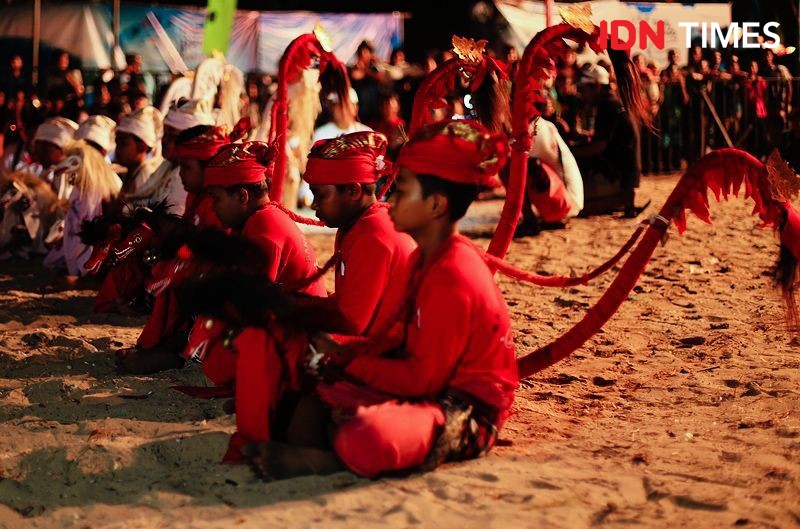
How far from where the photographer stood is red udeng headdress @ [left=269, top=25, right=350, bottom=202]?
21.9ft

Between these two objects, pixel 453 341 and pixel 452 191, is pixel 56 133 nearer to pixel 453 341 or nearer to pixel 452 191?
pixel 452 191

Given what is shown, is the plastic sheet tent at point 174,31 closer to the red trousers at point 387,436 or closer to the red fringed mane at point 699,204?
the red fringed mane at point 699,204

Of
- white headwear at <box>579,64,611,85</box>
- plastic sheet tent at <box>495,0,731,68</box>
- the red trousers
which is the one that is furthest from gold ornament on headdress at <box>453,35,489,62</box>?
plastic sheet tent at <box>495,0,731,68</box>

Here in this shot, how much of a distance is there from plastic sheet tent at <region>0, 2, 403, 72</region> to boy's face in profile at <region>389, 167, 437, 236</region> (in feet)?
49.1

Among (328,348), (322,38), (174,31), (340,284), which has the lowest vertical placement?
(328,348)

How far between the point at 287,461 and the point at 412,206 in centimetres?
104

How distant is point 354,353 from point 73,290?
4.55 metres

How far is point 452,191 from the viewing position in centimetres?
383

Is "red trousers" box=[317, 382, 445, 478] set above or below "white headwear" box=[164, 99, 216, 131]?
below

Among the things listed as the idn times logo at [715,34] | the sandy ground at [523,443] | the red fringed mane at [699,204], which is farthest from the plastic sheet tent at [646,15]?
the red fringed mane at [699,204]

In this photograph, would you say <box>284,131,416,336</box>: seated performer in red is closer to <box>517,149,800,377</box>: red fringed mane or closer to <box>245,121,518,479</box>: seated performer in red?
<box>245,121,518,479</box>: seated performer in red

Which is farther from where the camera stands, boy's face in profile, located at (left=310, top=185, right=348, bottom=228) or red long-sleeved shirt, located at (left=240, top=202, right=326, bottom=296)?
red long-sleeved shirt, located at (left=240, top=202, right=326, bottom=296)

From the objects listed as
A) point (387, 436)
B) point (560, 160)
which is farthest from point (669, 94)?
point (387, 436)

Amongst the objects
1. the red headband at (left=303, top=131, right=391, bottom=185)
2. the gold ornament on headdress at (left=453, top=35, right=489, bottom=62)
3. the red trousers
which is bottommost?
the red trousers
